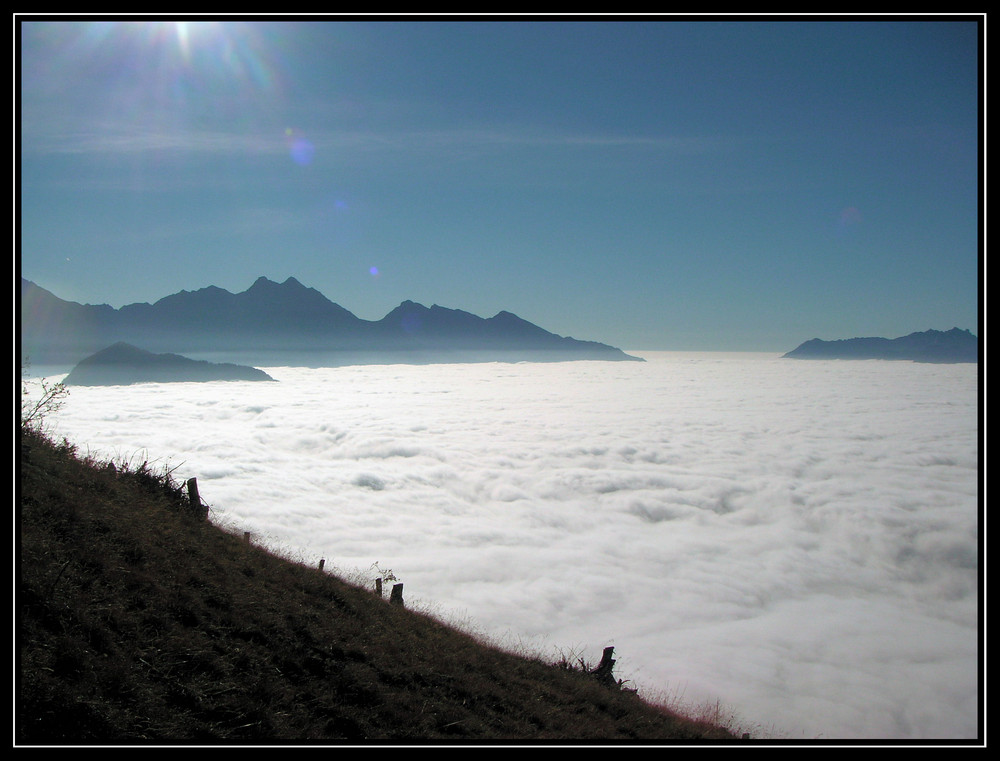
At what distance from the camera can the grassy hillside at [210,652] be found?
669cm

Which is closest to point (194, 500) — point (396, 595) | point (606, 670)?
point (396, 595)

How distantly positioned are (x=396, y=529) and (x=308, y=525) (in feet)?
98.9

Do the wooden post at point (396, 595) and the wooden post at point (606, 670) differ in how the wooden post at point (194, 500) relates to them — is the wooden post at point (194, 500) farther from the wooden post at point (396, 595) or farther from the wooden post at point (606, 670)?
the wooden post at point (606, 670)

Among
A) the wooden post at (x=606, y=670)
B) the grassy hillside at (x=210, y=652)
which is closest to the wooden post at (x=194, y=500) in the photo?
the grassy hillside at (x=210, y=652)

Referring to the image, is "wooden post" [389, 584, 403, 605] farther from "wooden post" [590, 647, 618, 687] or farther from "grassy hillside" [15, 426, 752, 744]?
"wooden post" [590, 647, 618, 687]

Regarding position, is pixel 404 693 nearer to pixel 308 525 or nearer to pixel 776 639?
pixel 308 525

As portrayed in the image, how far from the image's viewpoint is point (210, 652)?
8102 millimetres

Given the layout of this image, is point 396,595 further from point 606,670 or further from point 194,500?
point 606,670

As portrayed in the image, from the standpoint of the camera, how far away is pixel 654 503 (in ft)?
623

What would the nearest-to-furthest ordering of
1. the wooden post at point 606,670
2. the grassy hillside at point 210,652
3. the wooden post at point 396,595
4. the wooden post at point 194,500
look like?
the grassy hillside at point 210,652 < the wooden post at point 194,500 < the wooden post at point 606,670 < the wooden post at point 396,595

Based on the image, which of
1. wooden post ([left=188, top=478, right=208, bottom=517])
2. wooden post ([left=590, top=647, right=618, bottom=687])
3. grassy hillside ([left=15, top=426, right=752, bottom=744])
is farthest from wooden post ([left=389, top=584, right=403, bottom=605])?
wooden post ([left=590, top=647, right=618, bottom=687])
